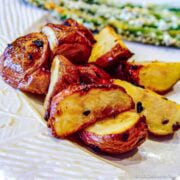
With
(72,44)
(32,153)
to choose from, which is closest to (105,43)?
(72,44)

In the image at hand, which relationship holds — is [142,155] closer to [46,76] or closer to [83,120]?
[83,120]

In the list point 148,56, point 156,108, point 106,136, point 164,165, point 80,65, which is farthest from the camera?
point 148,56

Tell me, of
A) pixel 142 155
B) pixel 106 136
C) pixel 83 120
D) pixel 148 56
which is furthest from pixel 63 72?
pixel 148 56

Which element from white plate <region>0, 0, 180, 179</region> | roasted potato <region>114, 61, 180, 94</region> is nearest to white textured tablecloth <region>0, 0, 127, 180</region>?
white plate <region>0, 0, 180, 179</region>

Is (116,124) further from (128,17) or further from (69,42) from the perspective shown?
(128,17)

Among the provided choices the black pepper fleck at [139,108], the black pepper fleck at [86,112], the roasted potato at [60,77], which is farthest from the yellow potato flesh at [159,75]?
the black pepper fleck at [86,112]

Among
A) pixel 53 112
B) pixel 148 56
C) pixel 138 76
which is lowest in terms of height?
pixel 148 56

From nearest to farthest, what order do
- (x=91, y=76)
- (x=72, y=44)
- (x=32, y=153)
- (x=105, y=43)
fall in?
1. (x=32, y=153)
2. (x=91, y=76)
3. (x=72, y=44)
4. (x=105, y=43)
